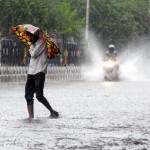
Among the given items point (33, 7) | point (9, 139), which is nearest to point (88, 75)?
point (33, 7)

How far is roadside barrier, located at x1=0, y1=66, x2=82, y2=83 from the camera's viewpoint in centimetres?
3495

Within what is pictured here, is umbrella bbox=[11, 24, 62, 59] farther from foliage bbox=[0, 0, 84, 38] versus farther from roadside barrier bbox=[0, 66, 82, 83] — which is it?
foliage bbox=[0, 0, 84, 38]

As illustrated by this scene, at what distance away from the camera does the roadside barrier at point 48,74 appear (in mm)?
34947

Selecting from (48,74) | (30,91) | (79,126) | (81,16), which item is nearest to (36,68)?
(30,91)

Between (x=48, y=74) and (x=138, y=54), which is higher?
(x=48, y=74)

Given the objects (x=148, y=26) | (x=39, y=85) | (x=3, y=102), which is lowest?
(x=148, y=26)

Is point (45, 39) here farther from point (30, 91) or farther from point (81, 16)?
point (81, 16)

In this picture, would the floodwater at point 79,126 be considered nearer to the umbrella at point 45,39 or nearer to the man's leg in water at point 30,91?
the man's leg in water at point 30,91

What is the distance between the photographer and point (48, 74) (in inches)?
1549

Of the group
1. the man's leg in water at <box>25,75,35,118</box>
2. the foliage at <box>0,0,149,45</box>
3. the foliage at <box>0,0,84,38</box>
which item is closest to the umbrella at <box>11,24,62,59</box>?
the man's leg in water at <box>25,75,35,118</box>

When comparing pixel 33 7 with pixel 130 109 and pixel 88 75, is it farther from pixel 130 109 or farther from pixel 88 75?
pixel 130 109

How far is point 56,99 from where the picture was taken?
2106 centimetres

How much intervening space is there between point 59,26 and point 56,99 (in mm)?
28866

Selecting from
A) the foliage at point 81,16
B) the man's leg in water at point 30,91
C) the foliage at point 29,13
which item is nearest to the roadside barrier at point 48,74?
the foliage at point 29,13
